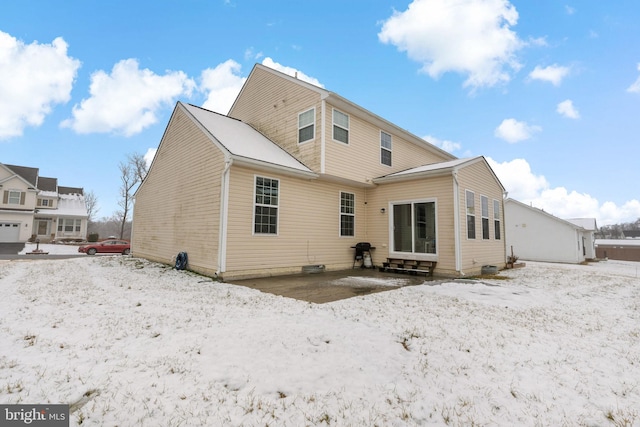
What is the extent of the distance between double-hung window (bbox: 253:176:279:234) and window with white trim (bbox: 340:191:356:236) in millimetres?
3088

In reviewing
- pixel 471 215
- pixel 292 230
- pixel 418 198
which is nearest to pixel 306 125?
pixel 292 230

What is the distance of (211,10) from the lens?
11.8m

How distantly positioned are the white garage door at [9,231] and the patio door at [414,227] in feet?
118

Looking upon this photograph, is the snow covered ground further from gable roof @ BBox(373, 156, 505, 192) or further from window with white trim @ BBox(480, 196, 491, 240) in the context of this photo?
window with white trim @ BBox(480, 196, 491, 240)

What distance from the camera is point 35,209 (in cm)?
2894

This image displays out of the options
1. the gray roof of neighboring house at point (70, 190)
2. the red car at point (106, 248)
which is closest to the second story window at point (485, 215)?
the red car at point (106, 248)

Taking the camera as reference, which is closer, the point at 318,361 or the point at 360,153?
the point at 318,361

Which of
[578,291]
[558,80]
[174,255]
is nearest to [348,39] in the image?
[558,80]

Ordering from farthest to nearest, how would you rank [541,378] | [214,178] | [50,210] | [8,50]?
[50,210]
[8,50]
[214,178]
[541,378]

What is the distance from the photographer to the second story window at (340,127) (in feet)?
33.8

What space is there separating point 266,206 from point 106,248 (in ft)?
60.8

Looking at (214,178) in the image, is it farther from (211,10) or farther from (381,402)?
(211,10)

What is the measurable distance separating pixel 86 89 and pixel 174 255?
14.9 m

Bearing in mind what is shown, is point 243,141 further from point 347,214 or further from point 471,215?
point 471,215
